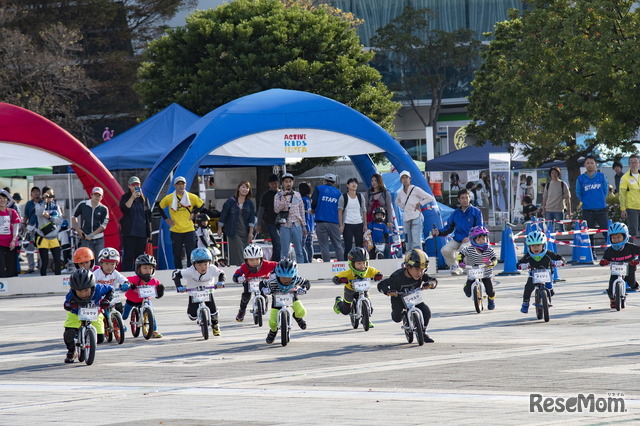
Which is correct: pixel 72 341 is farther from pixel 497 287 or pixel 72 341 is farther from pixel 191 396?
pixel 497 287

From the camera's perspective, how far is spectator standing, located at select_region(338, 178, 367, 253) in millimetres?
21938

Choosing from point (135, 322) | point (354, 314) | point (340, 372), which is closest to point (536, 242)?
point (354, 314)

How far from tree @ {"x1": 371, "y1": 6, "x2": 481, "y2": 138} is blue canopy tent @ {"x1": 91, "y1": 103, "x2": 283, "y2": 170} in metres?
38.3

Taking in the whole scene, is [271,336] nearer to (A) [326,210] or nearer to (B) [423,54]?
(A) [326,210]

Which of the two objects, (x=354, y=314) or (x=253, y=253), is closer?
(x=354, y=314)

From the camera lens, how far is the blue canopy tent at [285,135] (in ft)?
76.6

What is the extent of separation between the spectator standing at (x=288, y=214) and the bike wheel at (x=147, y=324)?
7270mm

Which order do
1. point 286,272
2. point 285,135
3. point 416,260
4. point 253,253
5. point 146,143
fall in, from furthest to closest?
A: point 146,143
point 285,135
point 253,253
point 286,272
point 416,260

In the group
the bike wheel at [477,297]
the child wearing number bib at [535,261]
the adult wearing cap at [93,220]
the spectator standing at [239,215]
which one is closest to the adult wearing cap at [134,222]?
the adult wearing cap at [93,220]

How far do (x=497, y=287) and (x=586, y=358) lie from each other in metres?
8.60

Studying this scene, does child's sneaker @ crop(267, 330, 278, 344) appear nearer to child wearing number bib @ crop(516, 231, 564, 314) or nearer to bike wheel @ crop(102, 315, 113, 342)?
bike wheel @ crop(102, 315, 113, 342)

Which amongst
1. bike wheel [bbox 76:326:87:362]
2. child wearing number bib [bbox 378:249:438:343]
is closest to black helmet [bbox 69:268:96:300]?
bike wheel [bbox 76:326:87:362]

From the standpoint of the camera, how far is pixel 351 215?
21969 mm

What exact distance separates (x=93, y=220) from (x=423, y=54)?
160 ft
